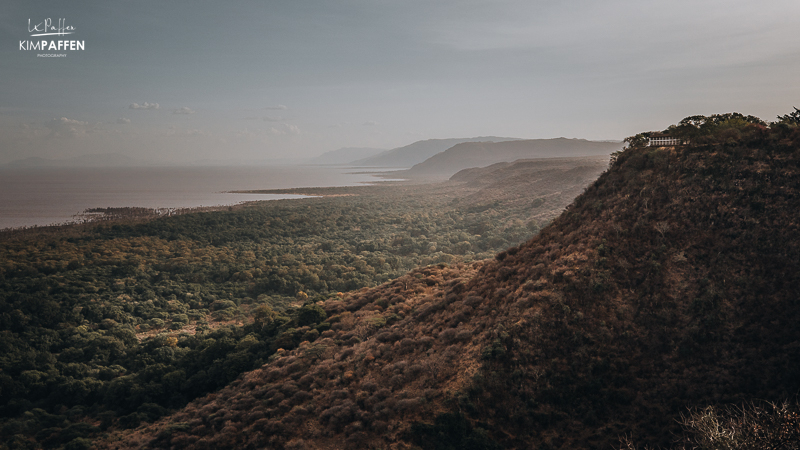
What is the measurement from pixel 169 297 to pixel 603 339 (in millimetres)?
52527

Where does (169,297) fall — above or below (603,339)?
below

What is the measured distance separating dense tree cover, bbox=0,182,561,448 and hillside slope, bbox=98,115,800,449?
6.39m

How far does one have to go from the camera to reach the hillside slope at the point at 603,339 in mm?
17938

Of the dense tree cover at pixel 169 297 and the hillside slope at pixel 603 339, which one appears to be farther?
the dense tree cover at pixel 169 297

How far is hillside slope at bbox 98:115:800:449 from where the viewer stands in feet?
58.9

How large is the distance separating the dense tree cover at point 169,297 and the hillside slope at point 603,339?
21.0 ft

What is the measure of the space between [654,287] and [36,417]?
136 ft

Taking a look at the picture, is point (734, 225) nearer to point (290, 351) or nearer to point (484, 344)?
point (484, 344)

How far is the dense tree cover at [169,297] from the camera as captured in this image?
32.1m

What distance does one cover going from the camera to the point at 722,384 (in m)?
17.4

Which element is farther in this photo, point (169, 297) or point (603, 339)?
point (169, 297)

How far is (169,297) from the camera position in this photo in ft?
177

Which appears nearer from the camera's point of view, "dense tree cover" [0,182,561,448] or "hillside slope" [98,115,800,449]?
"hillside slope" [98,115,800,449]

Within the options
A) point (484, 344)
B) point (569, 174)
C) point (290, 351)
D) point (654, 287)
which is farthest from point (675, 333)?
point (569, 174)
